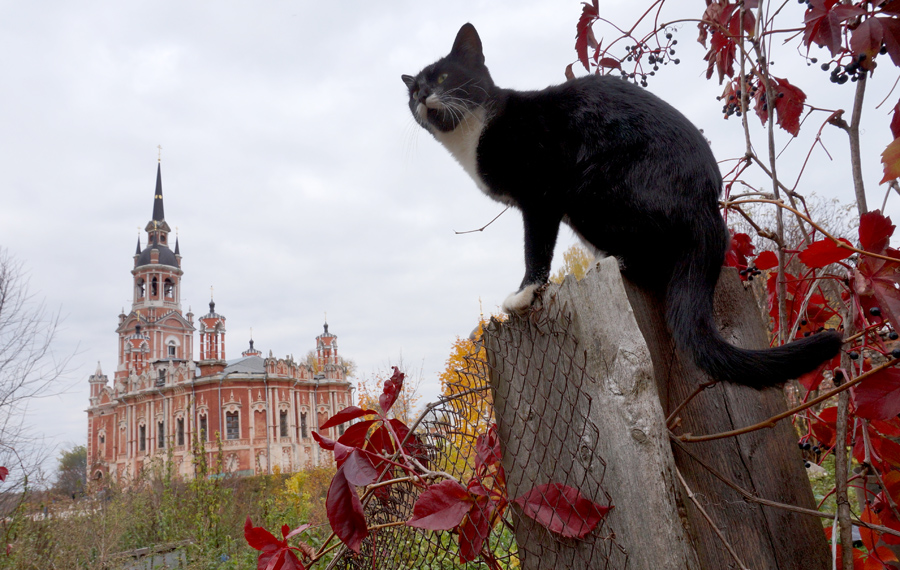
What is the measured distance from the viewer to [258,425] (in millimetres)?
26047

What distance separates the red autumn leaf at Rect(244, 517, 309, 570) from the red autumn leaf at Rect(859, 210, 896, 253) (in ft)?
4.78

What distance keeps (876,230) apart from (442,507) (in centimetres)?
105

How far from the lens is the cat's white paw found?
1.37 meters

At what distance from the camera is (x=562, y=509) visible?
1.05 metres

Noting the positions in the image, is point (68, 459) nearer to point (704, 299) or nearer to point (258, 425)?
point (258, 425)

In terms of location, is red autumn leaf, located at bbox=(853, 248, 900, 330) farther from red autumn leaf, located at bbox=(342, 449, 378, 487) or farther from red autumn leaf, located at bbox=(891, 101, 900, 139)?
red autumn leaf, located at bbox=(342, 449, 378, 487)

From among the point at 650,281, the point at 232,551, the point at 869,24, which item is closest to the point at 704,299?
the point at 650,281

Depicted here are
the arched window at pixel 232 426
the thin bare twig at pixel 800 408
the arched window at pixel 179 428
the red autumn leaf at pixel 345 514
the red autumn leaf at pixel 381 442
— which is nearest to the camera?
the thin bare twig at pixel 800 408

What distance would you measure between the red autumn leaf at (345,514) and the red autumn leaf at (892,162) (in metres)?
1.26

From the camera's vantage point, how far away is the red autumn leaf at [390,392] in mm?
1404

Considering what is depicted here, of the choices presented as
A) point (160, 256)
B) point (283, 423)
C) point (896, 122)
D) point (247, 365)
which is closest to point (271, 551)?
point (896, 122)

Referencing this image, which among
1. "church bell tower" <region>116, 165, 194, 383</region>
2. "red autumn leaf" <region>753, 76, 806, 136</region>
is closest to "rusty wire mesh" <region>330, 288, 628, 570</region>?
"red autumn leaf" <region>753, 76, 806, 136</region>

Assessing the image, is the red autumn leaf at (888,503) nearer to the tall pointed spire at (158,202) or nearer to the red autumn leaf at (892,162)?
the red autumn leaf at (892,162)

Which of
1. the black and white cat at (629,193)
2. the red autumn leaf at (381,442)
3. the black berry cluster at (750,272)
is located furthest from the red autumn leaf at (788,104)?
the red autumn leaf at (381,442)
